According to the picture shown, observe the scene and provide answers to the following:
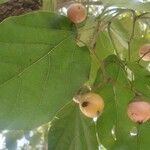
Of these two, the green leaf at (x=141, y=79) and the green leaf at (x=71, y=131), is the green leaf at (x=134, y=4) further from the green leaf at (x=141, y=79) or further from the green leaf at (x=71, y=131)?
the green leaf at (x=71, y=131)

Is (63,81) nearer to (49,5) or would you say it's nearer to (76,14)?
(76,14)

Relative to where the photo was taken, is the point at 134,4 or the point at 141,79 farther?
the point at 141,79

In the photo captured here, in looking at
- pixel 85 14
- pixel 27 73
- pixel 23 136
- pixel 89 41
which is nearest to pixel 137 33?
pixel 89 41

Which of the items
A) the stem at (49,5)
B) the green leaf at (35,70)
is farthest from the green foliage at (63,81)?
the stem at (49,5)

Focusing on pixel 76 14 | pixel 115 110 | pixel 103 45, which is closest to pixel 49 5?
pixel 76 14

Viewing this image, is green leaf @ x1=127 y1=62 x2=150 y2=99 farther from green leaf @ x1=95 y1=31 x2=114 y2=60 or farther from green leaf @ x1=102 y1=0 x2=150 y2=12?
green leaf @ x1=102 y1=0 x2=150 y2=12
